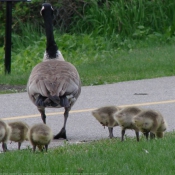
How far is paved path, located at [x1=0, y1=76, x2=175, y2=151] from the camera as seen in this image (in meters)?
9.29

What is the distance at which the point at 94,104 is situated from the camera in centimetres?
1115

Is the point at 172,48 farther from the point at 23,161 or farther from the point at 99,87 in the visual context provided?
the point at 23,161

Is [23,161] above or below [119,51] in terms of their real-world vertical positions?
above

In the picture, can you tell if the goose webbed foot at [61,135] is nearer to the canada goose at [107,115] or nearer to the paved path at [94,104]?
the paved path at [94,104]

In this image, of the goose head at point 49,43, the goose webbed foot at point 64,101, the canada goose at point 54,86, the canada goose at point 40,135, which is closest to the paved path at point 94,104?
the canada goose at point 54,86

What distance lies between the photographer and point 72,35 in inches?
763

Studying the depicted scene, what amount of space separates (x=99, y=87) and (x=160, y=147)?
556cm

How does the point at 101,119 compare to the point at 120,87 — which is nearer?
the point at 101,119

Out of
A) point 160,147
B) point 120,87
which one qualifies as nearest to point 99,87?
point 120,87

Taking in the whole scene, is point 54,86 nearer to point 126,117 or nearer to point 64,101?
point 64,101

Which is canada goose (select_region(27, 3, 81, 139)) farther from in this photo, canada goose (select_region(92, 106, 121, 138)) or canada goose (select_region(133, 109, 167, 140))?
canada goose (select_region(133, 109, 167, 140))

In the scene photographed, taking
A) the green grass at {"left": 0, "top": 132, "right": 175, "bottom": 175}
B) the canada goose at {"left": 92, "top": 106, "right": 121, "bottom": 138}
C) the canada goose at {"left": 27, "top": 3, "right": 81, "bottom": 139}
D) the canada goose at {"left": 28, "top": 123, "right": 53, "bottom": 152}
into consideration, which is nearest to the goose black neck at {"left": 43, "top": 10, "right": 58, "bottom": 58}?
the canada goose at {"left": 27, "top": 3, "right": 81, "bottom": 139}

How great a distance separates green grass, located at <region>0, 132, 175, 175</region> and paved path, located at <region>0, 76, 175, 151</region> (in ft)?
4.10

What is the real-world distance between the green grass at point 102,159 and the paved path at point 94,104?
1251 millimetres
